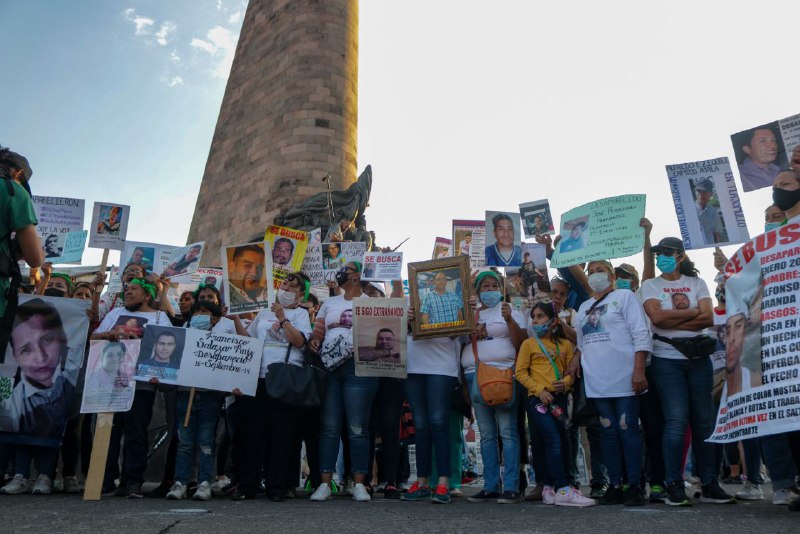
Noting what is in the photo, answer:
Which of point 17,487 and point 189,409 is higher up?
point 189,409

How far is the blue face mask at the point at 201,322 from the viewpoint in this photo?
562cm

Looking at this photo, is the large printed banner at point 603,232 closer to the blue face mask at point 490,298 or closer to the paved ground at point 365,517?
the blue face mask at point 490,298

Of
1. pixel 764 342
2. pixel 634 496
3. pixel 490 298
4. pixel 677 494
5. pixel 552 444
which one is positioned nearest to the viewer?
pixel 764 342

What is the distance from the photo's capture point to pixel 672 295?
190 inches

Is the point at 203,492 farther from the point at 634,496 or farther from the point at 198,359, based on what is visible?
the point at 634,496

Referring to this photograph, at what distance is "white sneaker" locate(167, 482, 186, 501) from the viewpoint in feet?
15.9

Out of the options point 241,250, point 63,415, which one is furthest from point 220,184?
point 63,415

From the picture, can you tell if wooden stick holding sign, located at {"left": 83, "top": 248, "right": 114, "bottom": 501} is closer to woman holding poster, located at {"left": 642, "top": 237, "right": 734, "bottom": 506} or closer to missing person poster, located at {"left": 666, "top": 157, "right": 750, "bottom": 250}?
woman holding poster, located at {"left": 642, "top": 237, "right": 734, "bottom": 506}

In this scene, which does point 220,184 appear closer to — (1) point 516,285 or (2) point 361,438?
(1) point 516,285

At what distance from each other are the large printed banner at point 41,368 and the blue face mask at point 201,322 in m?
0.83

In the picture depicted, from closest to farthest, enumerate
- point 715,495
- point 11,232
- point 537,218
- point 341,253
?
point 11,232, point 715,495, point 537,218, point 341,253

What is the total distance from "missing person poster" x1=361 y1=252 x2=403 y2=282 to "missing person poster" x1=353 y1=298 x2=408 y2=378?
2411mm

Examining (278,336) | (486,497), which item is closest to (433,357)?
(486,497)

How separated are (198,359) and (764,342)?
3.69m
